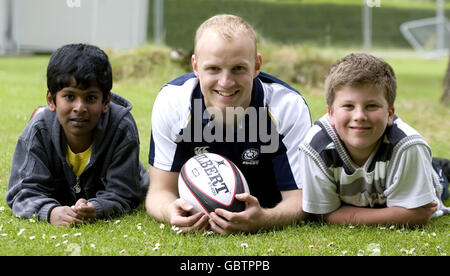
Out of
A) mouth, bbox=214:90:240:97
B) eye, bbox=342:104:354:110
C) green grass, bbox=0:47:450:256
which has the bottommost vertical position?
green grass, bbox=0:47:450:256

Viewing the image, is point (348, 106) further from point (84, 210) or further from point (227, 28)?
Result: point (84, 210)

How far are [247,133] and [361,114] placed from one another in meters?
0.81

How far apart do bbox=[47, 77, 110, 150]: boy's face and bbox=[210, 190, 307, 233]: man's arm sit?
1.12 m

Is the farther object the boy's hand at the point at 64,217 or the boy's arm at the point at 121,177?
the boy's arm at the point at 121,177

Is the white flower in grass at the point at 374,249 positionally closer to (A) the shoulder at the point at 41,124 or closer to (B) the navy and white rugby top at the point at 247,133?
(B) the navy and white rugby top at the point at 247,133

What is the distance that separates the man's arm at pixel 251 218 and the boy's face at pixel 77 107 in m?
1.12

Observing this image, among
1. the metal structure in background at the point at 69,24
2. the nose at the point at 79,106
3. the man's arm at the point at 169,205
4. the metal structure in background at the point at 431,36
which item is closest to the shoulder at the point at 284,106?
the man's arm at the point at 169,205

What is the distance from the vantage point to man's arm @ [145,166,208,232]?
394 centimetres

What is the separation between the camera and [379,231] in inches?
162

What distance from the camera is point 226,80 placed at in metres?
4.07

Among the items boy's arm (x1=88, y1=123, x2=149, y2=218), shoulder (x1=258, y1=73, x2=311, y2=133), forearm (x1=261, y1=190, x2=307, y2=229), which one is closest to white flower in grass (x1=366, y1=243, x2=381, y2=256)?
forearm (x1=261, y1=190, x2=307, y2=229)

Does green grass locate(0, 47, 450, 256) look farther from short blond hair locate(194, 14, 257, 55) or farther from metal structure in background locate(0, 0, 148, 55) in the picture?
metal structure in background locate(0, 0, 148, 55)

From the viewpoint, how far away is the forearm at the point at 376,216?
13.6ft

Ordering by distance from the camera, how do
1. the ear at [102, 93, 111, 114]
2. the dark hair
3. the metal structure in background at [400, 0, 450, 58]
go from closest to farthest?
1. the dark hair
2. the ear at [102, 93, 111, 114]
3. the metal structure in background at [400, 0, 450, 58]
